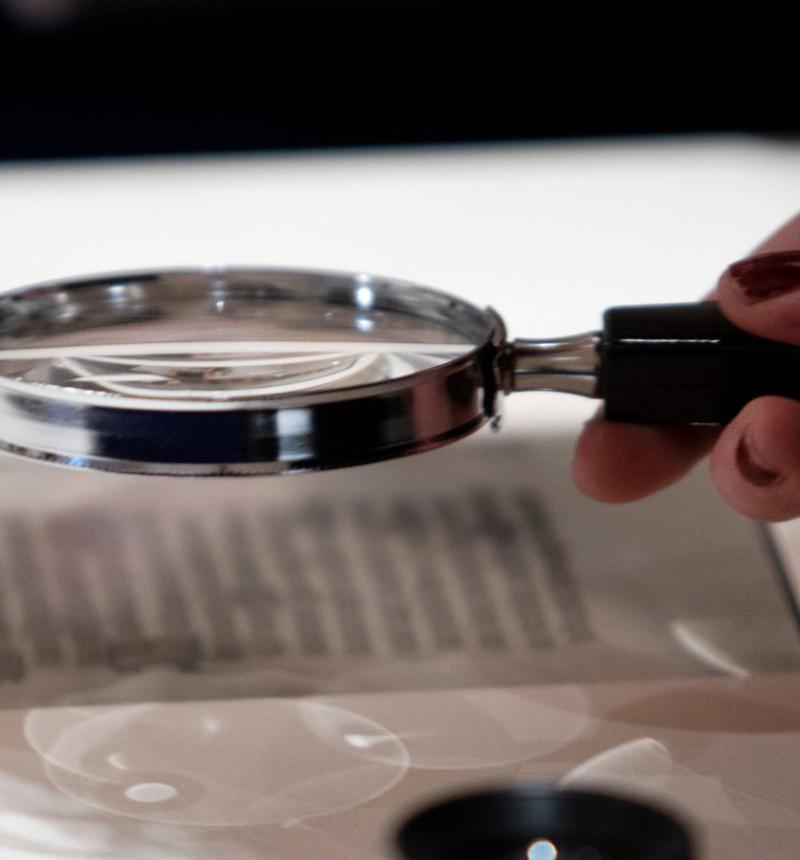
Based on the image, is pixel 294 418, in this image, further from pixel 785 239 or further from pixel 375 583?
pixel 785 239

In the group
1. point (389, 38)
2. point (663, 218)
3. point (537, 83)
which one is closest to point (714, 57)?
point (537, 83)

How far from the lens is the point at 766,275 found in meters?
0.61

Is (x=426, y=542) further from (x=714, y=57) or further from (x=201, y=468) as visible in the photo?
(x=714, y=57)

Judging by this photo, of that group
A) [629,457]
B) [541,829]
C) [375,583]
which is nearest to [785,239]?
[629,457]

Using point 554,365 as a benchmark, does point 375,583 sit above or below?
below

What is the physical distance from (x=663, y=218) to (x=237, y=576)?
2.92 ft

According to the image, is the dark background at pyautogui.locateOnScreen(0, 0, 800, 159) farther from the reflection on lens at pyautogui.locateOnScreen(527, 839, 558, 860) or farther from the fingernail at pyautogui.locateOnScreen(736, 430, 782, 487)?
the reflection on lens at pyautogui.locateOnScreen(527, 839, 558, 860)

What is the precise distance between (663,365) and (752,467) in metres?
0.07

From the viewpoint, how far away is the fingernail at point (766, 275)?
60 centimetres

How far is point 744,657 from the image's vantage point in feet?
2.23

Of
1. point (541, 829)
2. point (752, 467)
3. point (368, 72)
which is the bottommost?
point (541, 829)

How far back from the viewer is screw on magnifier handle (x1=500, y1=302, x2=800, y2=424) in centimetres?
61

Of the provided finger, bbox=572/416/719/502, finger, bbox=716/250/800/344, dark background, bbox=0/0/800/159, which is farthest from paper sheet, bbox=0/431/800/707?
dark background, bbox=0/0/800/159

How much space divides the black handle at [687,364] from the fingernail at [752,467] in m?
0.02
